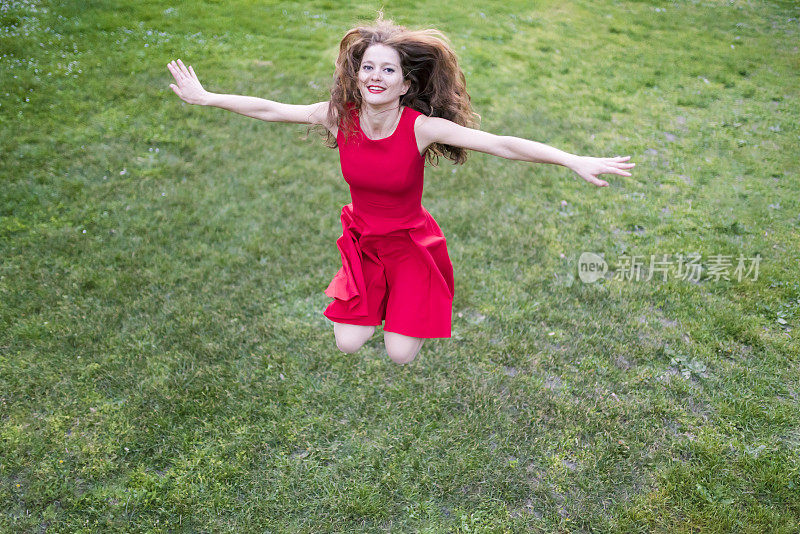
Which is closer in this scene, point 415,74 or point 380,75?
point 380,75

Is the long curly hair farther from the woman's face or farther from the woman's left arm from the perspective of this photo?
the woman's left arm

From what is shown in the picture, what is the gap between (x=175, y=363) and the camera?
442cm

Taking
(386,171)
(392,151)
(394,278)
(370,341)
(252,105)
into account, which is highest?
(252,105)

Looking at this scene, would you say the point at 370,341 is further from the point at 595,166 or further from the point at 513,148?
the point at 595,166

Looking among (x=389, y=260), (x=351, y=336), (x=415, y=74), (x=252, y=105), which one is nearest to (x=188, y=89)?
(x=252, y=105)

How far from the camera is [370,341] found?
4.71 metres

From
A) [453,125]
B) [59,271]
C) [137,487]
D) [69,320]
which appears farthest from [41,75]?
[453,125]

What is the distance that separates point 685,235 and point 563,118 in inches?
123

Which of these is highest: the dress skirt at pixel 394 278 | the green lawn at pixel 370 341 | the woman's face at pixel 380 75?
the woman's face at pixel 380 75

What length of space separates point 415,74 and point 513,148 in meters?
0.75

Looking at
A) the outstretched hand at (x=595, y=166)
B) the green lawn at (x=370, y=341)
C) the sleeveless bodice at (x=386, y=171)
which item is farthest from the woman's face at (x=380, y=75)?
the green lawn at (x=370, y=341)

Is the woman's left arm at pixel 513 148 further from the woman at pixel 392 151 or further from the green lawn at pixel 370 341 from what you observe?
the green lawn at pixel 370 341

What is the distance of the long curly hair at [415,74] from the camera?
3.22 metres

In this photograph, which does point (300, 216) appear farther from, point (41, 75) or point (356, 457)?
point (41, 75)
